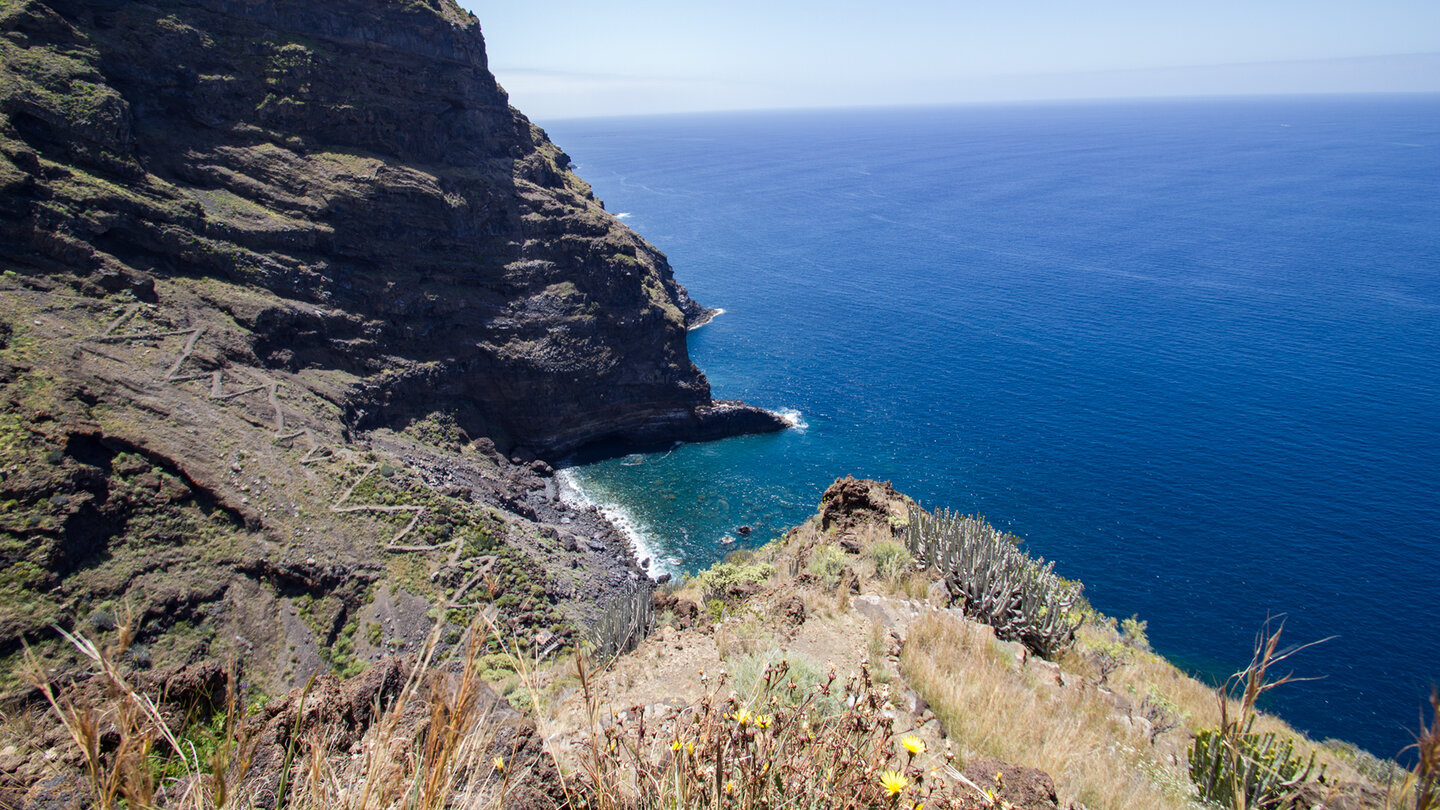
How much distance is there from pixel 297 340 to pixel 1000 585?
39.3 m

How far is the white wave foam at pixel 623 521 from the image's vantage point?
125 feet

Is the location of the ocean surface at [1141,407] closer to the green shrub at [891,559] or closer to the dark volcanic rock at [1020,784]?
the green shrub at [891,559]

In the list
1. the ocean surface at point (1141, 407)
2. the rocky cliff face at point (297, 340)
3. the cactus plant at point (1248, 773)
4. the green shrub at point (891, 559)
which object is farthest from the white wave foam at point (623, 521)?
the cactus plant at point (1248, 773)

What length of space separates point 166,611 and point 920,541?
77.7ft

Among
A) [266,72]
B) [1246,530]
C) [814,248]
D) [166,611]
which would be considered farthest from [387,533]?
[814,248]

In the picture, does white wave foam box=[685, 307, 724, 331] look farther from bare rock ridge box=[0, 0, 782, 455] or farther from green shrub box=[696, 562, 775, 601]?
green shrub box=[696, 562, 775, 601]

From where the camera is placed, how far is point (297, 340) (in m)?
38.5

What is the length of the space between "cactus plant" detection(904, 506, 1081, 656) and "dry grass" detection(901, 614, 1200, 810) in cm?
174

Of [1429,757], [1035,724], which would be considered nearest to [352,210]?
[1035,724]

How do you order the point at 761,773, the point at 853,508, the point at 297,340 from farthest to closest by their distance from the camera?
1. the point at 297,340
2. the point at 853,508
3. the point at 761,773

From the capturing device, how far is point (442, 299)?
45.7 meters

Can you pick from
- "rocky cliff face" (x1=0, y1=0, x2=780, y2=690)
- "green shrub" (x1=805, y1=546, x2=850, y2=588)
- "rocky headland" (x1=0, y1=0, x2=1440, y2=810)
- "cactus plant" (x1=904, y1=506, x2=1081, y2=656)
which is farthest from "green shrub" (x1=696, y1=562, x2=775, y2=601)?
"rocky cliff face" (x1=0, y1=0, x2=780, y2=690)

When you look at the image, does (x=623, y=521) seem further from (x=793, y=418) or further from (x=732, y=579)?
(x=732, y=579)

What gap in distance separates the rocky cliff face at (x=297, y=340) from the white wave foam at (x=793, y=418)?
1249 mm
